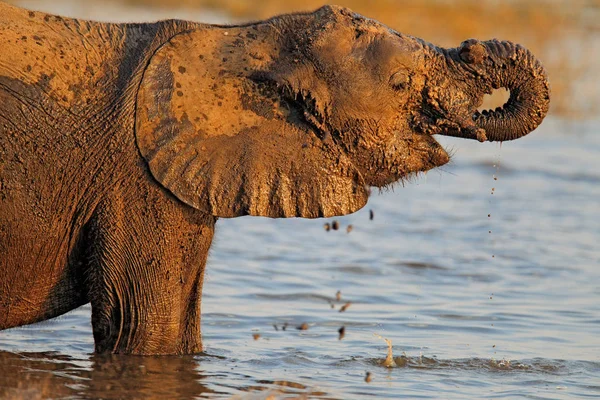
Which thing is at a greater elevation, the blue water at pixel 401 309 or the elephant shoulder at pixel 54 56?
the elephant shoulder at pixel 54 56

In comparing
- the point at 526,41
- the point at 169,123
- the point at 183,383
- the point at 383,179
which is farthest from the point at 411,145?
the point at 526,41

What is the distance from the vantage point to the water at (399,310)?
6844 millimetres

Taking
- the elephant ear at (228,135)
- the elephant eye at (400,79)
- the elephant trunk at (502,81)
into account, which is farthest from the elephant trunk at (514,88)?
the elephant ear at (228,135)

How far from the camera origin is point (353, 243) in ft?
36.7

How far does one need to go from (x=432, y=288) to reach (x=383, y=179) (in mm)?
3721

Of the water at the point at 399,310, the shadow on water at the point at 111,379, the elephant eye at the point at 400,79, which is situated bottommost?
the shadow on water at the point at 111,379

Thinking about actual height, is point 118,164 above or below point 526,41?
below

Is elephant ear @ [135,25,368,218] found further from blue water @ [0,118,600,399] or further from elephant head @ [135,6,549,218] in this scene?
blue water @ [0,118,600,399]

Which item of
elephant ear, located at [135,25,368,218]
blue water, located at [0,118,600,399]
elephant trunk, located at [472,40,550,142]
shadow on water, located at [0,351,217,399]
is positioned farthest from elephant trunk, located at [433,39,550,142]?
shadow on water, located at [0,351,217,399]

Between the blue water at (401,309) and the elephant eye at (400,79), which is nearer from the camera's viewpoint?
the elephant eye at (400,79)

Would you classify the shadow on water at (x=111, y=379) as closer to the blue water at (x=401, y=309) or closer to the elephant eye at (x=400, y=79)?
the blue water at (x=401, y=309)

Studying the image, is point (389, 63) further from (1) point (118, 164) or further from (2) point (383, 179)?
(1) point (118, 164)

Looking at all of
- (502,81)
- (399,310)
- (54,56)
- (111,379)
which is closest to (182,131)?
(54,56)

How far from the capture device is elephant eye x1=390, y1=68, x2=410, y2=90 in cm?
606
